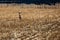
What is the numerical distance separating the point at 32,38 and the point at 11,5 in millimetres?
3357

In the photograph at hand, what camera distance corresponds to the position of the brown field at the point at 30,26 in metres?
3.46

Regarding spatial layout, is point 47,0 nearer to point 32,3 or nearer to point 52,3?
point 52,3

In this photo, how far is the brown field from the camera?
11.4 ft

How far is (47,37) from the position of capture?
3.41 meters

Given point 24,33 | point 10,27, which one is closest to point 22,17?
point 10,27

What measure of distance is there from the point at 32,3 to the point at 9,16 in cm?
203

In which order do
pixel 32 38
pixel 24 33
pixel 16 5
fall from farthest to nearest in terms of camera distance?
1. pixel 16 5
2. pixel 24 33
3. pixel 32 38

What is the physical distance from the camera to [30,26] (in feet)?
13.3

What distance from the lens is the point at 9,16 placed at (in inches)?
190

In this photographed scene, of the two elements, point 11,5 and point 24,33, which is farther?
point 11,5

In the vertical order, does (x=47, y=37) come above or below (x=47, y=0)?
below

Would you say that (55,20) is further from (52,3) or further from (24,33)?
(52,3)

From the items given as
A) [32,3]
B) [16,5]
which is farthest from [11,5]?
[32,3]

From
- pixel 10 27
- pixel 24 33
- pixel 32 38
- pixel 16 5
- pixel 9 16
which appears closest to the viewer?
pixel 32 38
